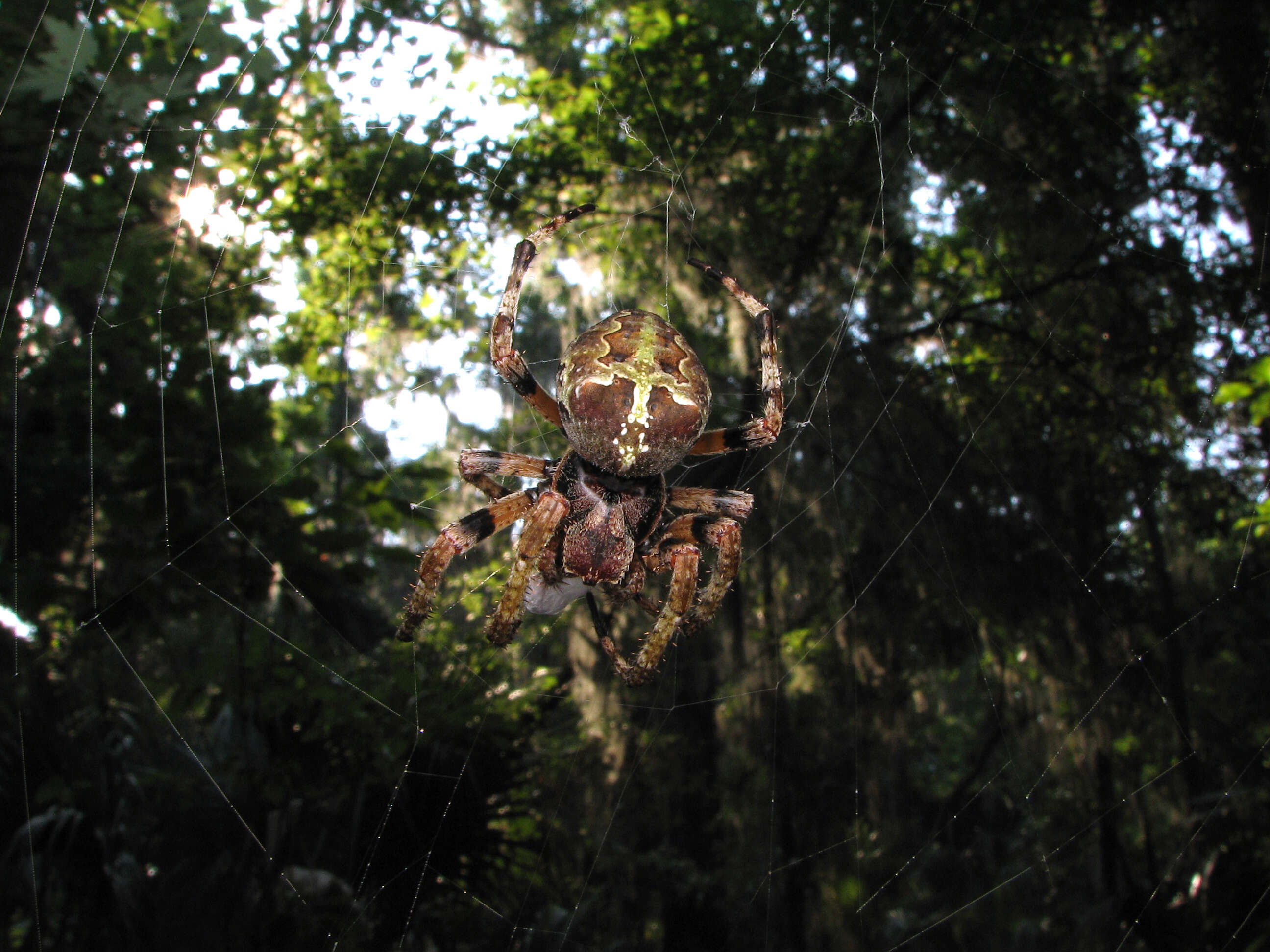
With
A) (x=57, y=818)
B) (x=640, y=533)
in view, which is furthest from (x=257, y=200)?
(x=57, y=818)

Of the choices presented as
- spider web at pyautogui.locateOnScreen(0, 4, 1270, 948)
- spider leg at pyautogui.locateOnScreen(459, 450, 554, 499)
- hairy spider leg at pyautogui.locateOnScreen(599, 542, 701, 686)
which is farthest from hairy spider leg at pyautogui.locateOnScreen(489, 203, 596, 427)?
spider web at pyautogui.locateOnScreen(0, 4, 1270, 948)

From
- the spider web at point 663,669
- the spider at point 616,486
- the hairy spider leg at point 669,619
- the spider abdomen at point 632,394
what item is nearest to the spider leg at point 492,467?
the spider at point 616,486

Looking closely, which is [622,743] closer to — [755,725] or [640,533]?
[755,725]

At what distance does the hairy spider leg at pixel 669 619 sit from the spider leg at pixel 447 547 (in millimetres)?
645

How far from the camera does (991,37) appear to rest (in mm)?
4969

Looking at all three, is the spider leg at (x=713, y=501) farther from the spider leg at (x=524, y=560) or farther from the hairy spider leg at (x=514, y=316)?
the hairy spider leg at (x=514, y=316)

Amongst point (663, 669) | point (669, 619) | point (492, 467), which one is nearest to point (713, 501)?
point (669, 619)

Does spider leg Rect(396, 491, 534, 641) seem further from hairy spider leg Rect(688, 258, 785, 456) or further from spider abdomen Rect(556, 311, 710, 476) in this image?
Answer: hairy spider leg Rect(688, 258, 785, 456)

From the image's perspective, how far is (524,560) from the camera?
2.39 metres

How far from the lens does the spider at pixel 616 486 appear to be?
7.29 feet

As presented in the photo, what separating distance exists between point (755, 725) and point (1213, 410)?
4.33 m

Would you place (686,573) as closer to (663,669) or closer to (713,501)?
(713,501)

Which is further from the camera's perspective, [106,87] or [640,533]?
[106,87]

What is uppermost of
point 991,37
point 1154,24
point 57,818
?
point 1154,24
